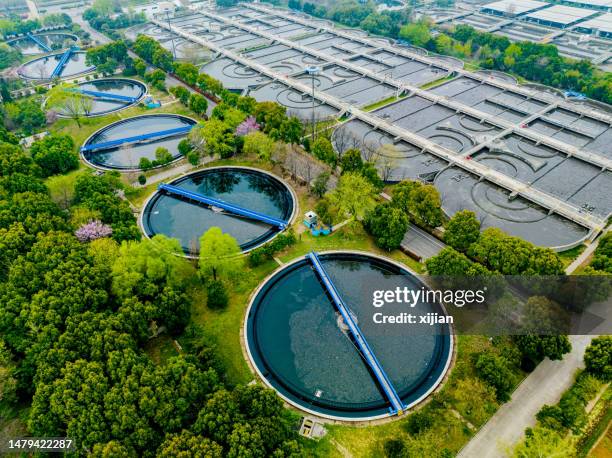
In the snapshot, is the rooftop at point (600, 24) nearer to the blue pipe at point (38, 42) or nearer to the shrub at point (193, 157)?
the shrub at point (193, 157)

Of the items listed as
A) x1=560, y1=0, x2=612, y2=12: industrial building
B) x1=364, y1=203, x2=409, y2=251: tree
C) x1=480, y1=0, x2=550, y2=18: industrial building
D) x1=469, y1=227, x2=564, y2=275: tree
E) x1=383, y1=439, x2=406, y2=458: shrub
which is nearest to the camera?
x1=383, y1=439, x2=406, y2=458: shrub

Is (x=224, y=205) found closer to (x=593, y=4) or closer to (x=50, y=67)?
(x=50, y=67)

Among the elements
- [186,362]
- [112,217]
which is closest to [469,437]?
[186,362]

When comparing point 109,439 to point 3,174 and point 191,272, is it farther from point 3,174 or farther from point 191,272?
point 3,174

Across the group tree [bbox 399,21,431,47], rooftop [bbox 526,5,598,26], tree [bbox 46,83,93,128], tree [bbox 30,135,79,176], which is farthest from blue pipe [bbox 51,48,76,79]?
rooftop [bbox 526,5,598,26]

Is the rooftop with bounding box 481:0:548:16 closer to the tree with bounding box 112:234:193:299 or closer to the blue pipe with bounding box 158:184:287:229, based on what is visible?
the blue pipe with bounding box 158:184:287:229
